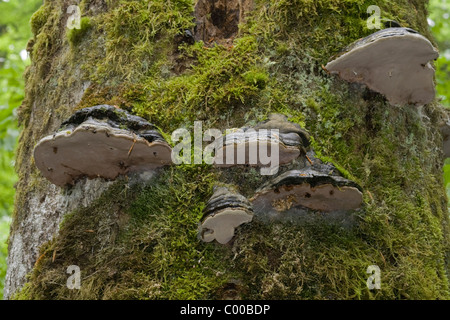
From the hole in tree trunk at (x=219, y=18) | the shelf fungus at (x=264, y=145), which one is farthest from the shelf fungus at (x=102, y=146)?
the hole in tree trunk at (x=219, y=18)

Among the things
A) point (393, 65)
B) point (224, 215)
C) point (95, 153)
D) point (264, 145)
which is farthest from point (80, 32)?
point (393, 65)

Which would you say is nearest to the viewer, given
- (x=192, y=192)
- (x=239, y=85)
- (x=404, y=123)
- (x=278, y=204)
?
(x=278, y=204)

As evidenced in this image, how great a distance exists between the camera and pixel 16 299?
3.00m

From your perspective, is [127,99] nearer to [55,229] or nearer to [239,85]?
[239,85]

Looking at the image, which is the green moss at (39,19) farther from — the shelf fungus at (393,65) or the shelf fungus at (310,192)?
the shelf fungus at (310,192)

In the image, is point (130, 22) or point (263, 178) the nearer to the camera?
point (263, 178)

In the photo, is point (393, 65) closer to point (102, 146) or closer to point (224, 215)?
point (224, 215)

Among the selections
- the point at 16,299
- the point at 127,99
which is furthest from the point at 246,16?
the point at 16,299

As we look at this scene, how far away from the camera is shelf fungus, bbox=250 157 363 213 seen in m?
2.58

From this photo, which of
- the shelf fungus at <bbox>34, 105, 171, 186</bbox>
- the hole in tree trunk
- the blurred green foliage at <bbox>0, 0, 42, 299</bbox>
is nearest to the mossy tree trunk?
the hole in tree trunk

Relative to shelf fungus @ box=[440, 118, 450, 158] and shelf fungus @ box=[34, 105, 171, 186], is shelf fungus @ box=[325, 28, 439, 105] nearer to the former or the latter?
shelf fungus @ box=[440, 118, 450, 158]

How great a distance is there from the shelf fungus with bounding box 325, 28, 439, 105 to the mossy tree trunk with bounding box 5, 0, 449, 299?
99mm
